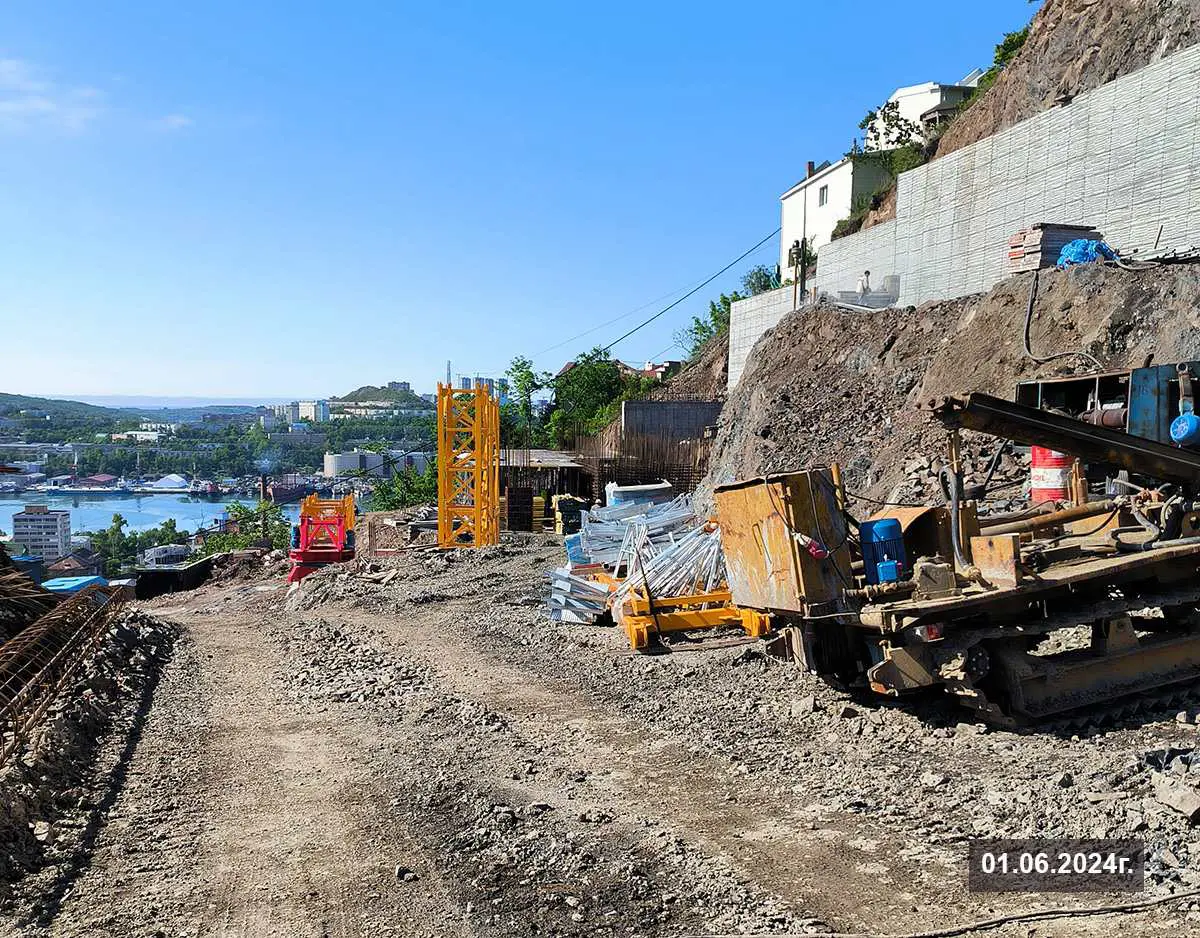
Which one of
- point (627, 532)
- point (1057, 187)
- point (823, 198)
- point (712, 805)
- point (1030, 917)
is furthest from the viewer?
point (823, 198)

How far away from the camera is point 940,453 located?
13.9 m

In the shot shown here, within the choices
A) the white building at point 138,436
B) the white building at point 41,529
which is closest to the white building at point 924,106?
the white building at point 41,529

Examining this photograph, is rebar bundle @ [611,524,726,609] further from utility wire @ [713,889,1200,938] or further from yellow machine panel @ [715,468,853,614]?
utility wire @ [713,889,1200,938]

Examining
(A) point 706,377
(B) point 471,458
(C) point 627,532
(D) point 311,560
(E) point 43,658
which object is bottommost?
(D) point 311,560

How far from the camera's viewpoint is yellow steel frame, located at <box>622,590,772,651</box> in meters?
10.5

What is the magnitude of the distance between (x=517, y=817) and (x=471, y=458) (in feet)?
59.5

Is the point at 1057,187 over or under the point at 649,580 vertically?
over

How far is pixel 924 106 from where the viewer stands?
3822 centimetres

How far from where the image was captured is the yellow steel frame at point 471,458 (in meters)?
22.7

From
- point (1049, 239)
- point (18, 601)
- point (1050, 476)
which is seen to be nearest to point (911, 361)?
point (1049, 239)

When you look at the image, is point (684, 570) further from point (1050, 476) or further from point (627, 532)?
point (1050, 476)

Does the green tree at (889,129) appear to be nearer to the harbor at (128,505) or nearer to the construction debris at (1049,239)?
the construction debris at (1049,239)

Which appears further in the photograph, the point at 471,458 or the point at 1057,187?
the point at 471,458

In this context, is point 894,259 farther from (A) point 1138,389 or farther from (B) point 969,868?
(B) point 969,868
